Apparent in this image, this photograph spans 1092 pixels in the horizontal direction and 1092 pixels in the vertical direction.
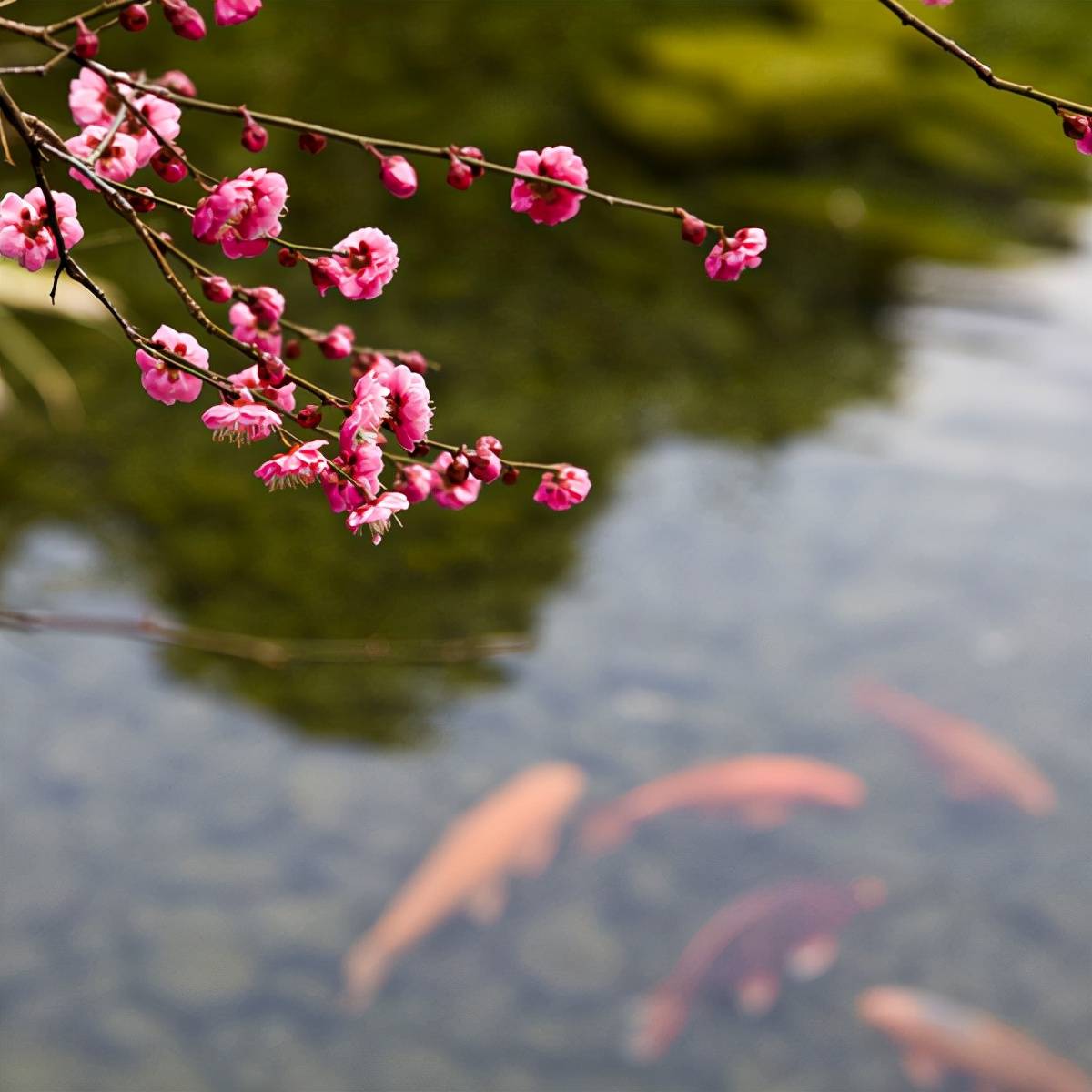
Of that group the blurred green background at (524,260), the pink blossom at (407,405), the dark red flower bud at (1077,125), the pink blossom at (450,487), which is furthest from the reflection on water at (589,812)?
the dark red flower bud at (1077,125)

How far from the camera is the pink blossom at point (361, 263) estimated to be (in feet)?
2.42

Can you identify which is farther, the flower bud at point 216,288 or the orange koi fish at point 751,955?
the orange koi fish at point 751,955

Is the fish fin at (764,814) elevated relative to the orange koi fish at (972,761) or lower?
lower

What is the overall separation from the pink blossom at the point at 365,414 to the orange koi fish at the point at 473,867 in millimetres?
1521

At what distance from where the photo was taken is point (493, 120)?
490 centimetres

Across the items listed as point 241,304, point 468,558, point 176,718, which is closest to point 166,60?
point 468,558

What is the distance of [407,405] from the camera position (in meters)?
0.72

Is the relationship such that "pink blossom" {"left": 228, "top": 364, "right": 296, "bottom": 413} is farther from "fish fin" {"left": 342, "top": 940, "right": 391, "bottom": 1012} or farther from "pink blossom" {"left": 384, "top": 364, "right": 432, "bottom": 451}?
"fish fin" {"left": 342, "top": 940, "right": 391, "bottom": 1012}

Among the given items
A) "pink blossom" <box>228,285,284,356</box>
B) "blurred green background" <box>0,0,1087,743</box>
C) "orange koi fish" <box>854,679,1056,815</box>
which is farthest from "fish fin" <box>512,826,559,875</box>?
"pink blossom" <box>228,285,284,356</box>

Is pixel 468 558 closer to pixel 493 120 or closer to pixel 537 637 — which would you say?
pixel 537 637

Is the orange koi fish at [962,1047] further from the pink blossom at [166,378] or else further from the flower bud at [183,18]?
the flower bud at [183,18]

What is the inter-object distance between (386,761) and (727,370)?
5.54 feet

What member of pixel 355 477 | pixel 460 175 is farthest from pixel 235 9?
pixel 355 477

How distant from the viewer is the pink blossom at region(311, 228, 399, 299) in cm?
74
